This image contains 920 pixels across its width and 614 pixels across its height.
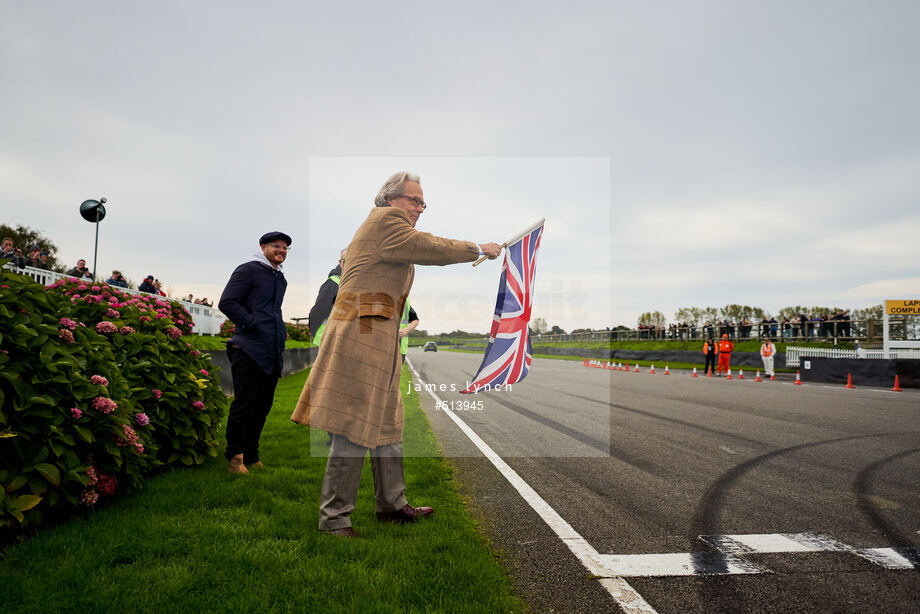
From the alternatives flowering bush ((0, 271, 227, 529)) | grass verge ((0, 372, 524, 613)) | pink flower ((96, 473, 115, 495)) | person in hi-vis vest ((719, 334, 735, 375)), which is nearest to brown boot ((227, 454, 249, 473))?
flowering bush ((0, 271, 227, 529))

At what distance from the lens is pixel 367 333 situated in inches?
129

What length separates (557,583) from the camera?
8.89 ft

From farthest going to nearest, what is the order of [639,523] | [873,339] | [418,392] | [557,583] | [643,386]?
[873,339]
[643,386]
[418,392]
[639,523]
[557,583]

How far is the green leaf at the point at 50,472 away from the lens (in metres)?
2.87

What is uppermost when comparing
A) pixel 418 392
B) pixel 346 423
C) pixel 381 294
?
pixel 381 294

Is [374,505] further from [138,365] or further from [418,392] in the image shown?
[418,392]

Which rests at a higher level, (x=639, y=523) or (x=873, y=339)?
(x=873, y=339)

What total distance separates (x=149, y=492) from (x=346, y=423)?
179 centimetres

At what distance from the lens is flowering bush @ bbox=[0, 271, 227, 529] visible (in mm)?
2879

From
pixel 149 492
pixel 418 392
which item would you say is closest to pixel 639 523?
pixel 149 492

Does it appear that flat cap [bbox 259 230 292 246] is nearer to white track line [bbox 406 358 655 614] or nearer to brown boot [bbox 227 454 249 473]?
brown boot [bbox 227 454 249 473]

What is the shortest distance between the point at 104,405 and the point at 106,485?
0.55 m

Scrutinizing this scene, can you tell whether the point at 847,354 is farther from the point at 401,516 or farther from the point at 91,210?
the point at 91,210

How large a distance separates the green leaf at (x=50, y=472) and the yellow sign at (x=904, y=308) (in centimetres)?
3024
